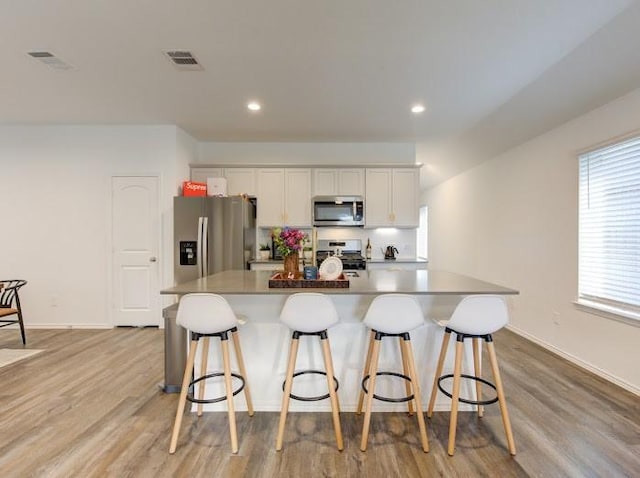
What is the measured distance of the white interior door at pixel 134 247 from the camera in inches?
188

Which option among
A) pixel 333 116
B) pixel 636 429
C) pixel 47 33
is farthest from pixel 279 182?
pixel 636 429

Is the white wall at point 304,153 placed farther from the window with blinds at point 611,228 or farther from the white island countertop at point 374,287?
Answer: the white island countertop at point 374,287

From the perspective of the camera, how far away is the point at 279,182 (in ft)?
17.4

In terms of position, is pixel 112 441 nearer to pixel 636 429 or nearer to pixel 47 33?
pixel 47 33

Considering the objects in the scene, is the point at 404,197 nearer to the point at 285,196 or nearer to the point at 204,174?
the point at 285,196

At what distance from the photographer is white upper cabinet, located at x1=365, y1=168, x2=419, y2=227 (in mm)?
5316

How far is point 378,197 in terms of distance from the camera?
532 centimetres

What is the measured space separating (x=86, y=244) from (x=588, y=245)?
19.9ft

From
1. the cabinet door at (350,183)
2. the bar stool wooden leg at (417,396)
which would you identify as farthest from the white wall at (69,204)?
the bar stool wooden leg at (417,396)

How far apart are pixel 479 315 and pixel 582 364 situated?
2.21 metres

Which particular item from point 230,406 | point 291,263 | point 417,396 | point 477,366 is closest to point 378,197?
point 291,263

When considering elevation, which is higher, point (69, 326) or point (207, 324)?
point (207, 324)

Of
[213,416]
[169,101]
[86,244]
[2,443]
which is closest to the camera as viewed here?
[2,443]

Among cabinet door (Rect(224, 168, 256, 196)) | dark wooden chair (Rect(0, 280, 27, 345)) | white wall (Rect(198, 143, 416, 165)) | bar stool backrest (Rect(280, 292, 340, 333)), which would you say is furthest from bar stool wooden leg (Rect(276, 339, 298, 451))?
white wall (Rect(198, 143, 416, 165))
